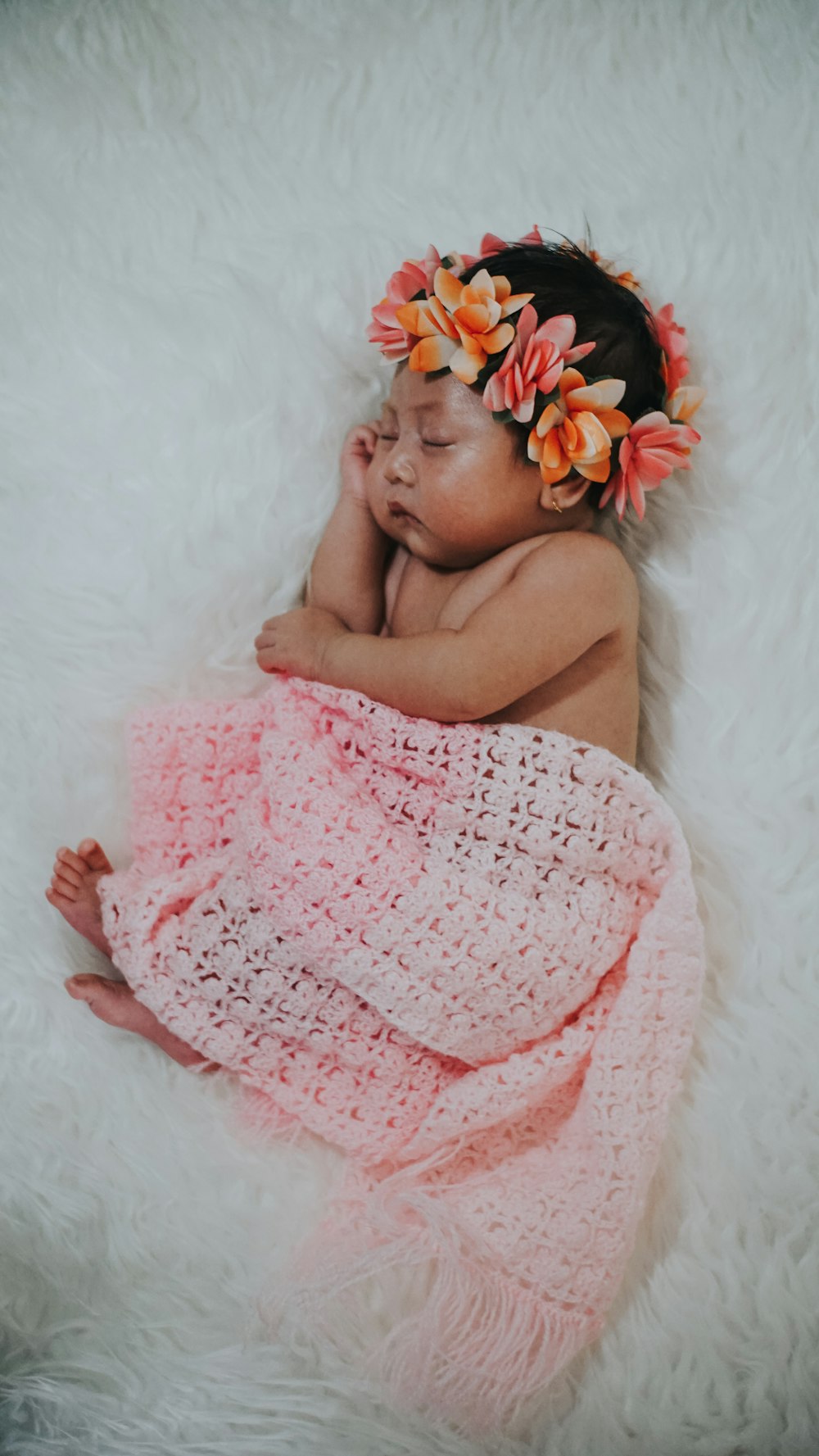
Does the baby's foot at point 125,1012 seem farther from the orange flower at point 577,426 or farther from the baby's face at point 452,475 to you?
the orange flower at point 577,426

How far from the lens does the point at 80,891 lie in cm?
120

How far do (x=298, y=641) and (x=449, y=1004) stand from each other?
1.45ft

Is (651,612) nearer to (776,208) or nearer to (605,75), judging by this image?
(776,208)

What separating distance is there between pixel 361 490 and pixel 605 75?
56 centimetres

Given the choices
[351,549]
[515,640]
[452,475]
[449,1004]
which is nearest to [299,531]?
[351,549]

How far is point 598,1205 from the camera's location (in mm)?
1095

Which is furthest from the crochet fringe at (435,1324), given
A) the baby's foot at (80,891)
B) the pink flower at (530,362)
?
the pink flower at (530,362)

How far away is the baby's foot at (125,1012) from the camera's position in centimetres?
120

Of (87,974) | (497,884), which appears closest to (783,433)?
(497,884)

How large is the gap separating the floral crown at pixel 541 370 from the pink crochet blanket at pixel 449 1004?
12.0 inches

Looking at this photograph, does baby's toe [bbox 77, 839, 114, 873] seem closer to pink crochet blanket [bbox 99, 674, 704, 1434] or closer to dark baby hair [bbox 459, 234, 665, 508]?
pink crochet blanket [bbox 99, 674, 704, 1434]

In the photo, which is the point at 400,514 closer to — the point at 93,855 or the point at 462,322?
the point at 462,322

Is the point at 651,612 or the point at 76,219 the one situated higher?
the point at 76,219

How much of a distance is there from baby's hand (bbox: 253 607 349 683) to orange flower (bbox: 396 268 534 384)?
1.01 ft
